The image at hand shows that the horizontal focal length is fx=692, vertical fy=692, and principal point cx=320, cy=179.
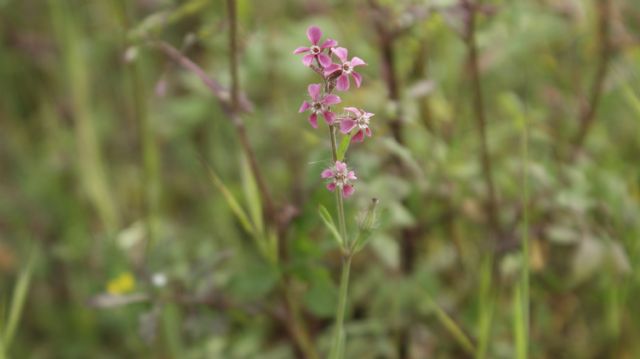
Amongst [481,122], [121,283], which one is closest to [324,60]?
[481,122]

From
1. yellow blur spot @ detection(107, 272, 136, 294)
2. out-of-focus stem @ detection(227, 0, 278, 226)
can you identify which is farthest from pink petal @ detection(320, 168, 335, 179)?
yellow blur spot @ detection(107, 272, 136, 294)

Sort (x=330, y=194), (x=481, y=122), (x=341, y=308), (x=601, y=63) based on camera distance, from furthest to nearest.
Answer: (x=601, y=63) < (x=481, y=122) < (x=330, y=194) < (x=341, y=308)

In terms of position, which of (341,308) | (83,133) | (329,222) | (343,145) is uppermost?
(83,133)

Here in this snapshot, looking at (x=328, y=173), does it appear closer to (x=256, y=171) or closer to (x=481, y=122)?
(x=256, y=171)

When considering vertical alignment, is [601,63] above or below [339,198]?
above

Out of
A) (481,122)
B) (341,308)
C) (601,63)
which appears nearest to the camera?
(341,308)

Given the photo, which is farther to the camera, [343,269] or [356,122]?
[343,269]

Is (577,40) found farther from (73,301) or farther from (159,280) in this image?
(73,301)

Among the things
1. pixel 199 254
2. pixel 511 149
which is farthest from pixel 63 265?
pixel 511 149
